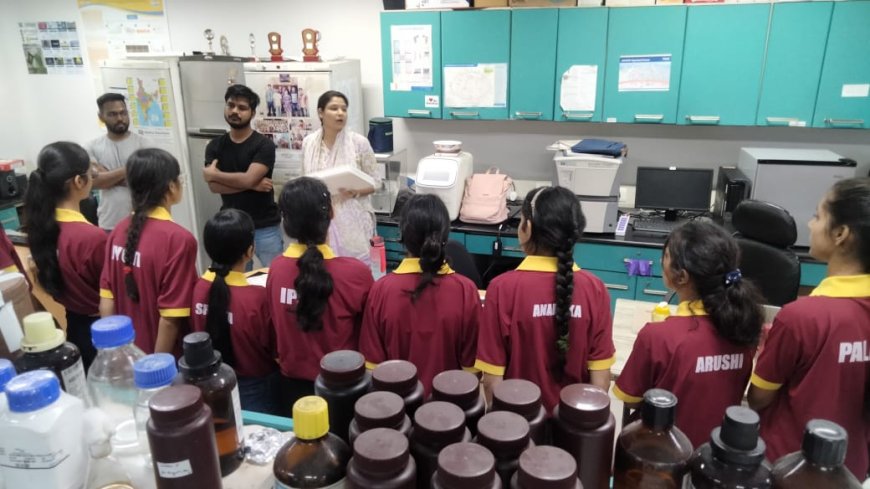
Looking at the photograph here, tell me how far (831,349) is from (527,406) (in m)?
0.92

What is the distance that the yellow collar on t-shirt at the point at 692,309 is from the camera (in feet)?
4.31

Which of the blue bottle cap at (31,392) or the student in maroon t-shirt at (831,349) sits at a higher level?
the blue bottle cap at (31,392)

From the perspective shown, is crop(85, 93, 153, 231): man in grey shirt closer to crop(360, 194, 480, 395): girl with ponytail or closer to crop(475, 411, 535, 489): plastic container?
crop(360, 194, 480, 395): girl with ponytail

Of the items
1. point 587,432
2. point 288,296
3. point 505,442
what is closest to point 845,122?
point 288,296

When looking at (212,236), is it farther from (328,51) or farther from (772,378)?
(328,51)

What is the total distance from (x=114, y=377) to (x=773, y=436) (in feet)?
4.67

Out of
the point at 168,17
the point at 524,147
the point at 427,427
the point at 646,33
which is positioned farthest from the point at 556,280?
the point at 168,17

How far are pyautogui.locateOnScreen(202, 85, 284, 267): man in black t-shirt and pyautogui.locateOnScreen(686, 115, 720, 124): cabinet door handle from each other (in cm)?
236

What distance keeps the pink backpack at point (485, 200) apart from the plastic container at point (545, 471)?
9.23 feet

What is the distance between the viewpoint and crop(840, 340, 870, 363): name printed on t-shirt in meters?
1.23

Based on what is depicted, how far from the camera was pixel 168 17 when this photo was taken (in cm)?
426

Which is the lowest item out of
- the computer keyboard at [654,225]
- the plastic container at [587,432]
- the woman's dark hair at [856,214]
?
the computer keyboard at [654,225]

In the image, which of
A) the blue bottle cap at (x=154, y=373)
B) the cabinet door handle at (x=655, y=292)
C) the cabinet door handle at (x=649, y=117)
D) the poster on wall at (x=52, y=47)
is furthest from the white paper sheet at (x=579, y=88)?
the poster on wall at (x=52, y=47)

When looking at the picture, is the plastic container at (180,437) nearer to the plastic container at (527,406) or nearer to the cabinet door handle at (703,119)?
the plastic container at (527,406)
